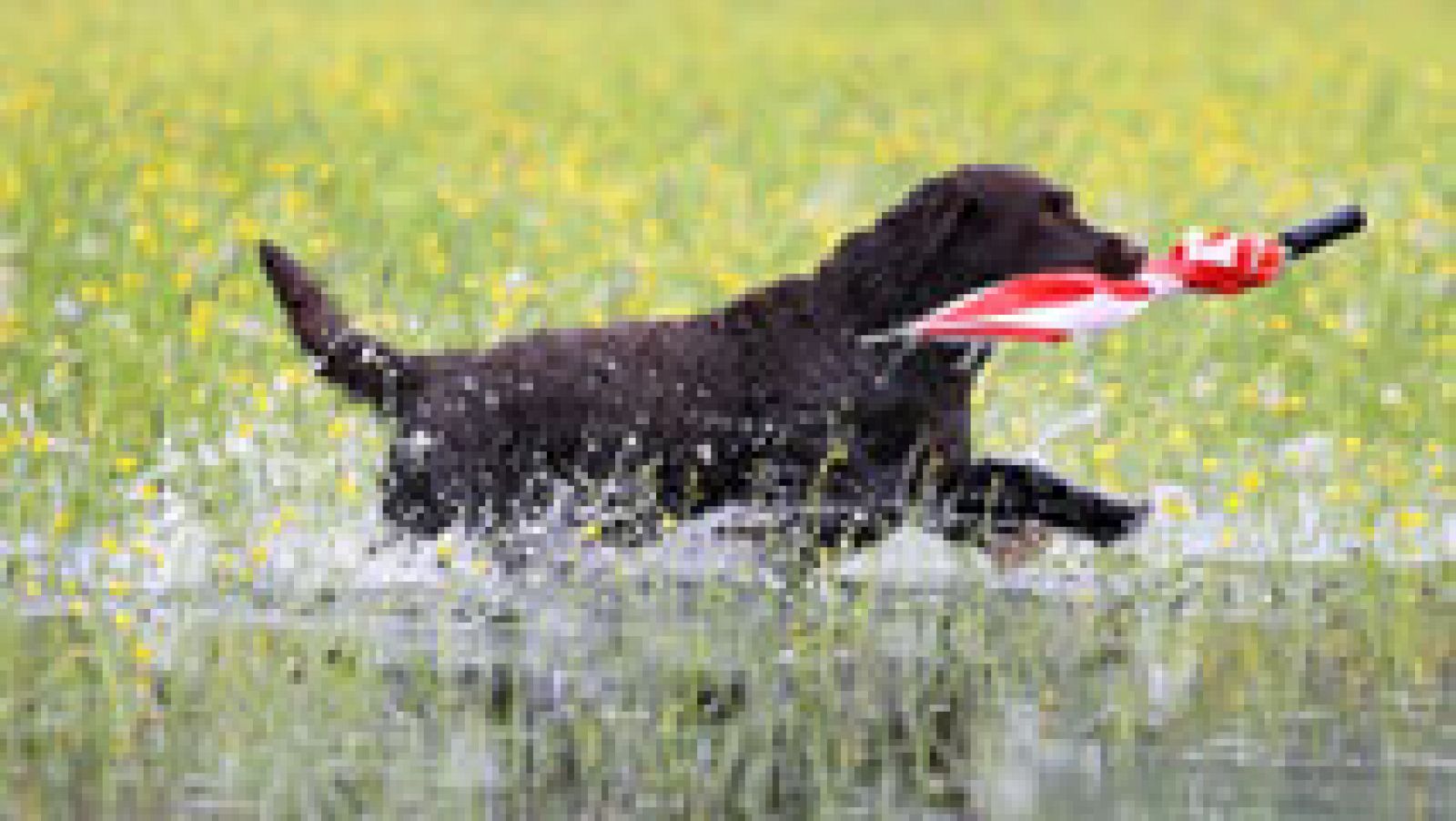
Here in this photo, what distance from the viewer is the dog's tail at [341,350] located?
8133 millimetres

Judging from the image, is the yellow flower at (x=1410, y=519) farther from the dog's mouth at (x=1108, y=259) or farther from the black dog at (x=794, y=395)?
the dog's mouth at (x=1108, y=259)

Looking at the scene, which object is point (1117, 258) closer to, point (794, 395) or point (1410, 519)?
point (794, 395)

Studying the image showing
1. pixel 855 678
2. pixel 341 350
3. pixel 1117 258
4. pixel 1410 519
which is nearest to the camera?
pixel 855 678

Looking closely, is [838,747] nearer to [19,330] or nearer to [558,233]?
[19,330]

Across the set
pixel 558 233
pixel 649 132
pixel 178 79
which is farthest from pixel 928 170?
pixel 178 79

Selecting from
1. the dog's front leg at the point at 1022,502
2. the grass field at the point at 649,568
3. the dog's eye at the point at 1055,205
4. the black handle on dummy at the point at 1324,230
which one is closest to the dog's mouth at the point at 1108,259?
the dog's eye at the point at 1055,205

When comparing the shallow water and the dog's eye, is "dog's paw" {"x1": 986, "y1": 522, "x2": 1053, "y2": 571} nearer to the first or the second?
the shallow water

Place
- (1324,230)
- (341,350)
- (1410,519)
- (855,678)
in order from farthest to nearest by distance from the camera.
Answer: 1. (1410,519)
2. (341,350)
3. (1324,230)
4. (855,678)

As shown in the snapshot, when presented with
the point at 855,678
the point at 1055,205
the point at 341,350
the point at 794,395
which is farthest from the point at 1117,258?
the point at 341,350

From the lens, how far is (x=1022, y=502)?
8156 mm

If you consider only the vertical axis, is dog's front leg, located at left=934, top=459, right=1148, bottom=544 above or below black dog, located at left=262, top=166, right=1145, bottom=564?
below

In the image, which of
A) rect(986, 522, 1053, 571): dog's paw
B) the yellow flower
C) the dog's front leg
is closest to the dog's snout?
the dog's front leg

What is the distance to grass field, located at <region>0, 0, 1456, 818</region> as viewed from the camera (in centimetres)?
597

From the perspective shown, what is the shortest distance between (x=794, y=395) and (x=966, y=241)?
0.65 metres
